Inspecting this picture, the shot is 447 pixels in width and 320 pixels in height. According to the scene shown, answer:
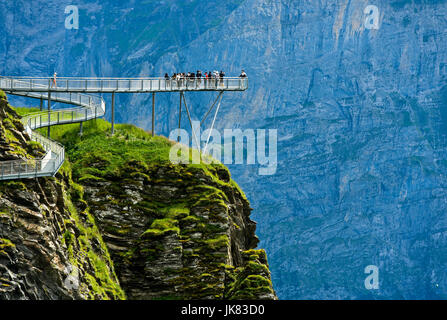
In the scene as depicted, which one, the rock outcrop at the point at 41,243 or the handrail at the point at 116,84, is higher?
the handrail at the point at 116,84

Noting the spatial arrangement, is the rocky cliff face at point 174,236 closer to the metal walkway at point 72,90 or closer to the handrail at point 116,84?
the metal walkway at point 72,90

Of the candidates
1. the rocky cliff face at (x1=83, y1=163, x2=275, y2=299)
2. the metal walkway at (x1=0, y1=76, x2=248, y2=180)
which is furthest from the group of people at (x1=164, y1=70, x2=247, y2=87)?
the rocky cliff face at (x1=83, y1=163, x2=275, y2=299)

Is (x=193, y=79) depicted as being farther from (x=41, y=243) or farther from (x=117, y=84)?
(x=41, y=243)

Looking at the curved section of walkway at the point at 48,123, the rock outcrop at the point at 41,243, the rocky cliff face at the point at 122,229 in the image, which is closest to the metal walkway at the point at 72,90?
the curved section of walkway at the point at 48,123

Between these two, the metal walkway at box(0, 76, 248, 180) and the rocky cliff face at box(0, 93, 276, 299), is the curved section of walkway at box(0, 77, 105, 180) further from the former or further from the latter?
the rocky cliff face at box(0, 93, 276, 299)
